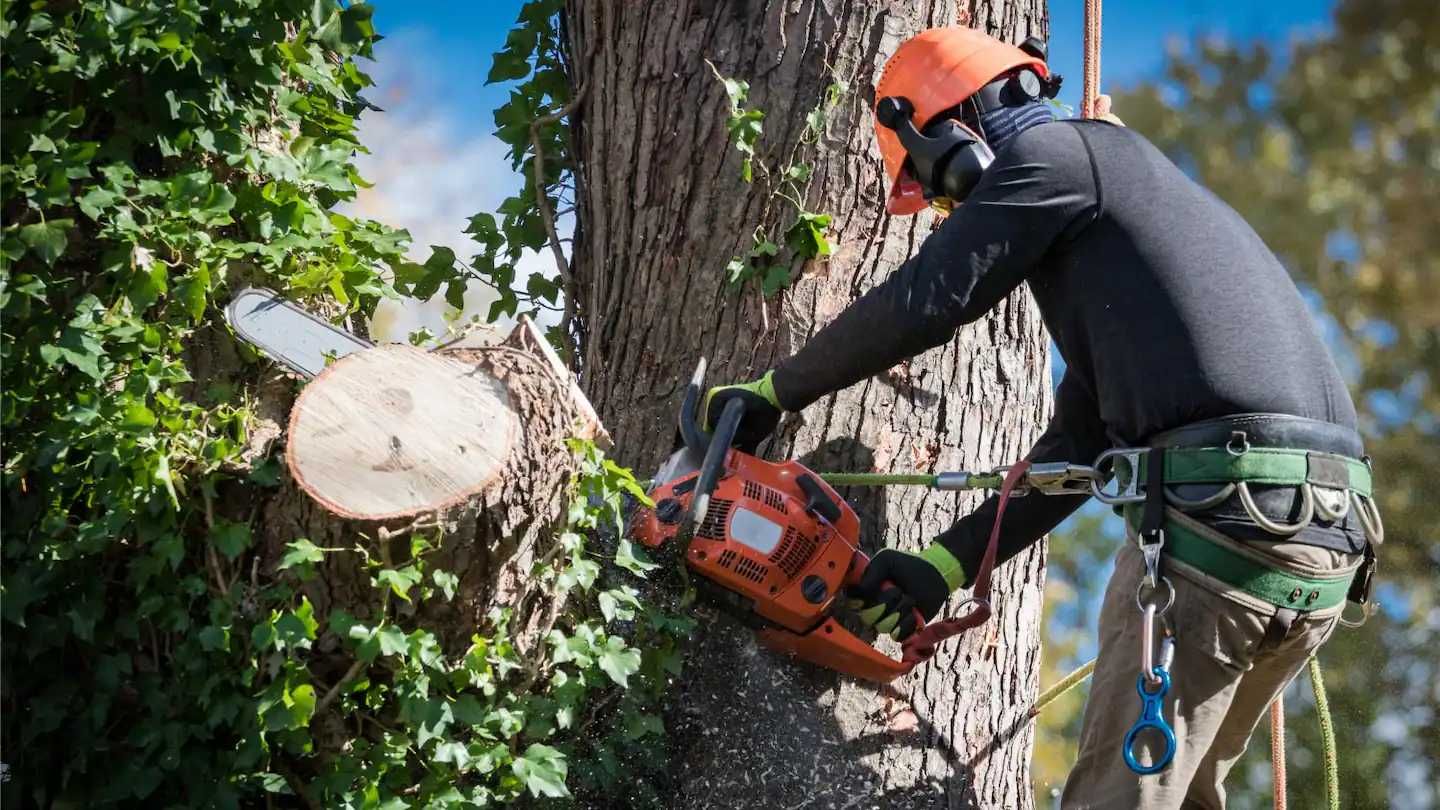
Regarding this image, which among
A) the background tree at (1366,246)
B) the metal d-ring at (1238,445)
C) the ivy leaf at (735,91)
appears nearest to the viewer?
the metal d-ring at (1238,445)

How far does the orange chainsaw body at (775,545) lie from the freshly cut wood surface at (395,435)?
620mm

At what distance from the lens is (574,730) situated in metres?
2.96

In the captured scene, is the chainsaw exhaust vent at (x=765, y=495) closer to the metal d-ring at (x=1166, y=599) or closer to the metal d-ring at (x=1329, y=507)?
the metal d-ring at (x=1166, y=599)

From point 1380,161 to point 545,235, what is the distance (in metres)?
13.8

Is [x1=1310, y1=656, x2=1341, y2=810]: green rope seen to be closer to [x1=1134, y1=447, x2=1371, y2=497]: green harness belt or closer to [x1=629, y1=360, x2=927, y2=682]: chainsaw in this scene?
[x1=1134, y1=447, x2=1371, y2=497]: green harness belt

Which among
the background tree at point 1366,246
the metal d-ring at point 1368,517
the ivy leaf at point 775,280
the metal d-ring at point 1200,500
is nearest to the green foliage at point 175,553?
the ivy leaf at point 775,280

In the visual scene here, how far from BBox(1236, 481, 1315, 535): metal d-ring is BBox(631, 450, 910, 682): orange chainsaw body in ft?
2.88

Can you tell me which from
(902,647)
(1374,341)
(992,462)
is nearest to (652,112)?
(992,462)

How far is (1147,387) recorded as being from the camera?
282 cm

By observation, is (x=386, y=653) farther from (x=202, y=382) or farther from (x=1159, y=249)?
(x=1159, y=249)

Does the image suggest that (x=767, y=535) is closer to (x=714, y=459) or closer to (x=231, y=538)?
(x=714, y=459)

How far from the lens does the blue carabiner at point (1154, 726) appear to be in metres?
2.61

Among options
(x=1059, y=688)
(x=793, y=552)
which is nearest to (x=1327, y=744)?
(x=1059, y=688)

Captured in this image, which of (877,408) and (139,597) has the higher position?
(877,408)
